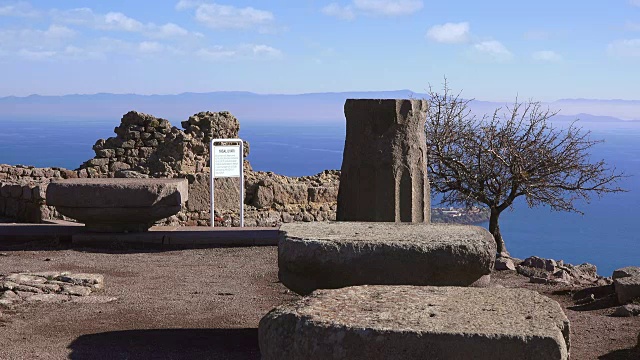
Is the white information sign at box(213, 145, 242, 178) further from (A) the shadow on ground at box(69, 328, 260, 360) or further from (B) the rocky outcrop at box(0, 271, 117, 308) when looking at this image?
(A) the shadow on ground at box(69, 328, 260, 360)

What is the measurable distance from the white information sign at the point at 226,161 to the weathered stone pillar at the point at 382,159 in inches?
213

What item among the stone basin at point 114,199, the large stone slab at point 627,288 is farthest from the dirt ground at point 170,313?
the stone basin at point 114,199

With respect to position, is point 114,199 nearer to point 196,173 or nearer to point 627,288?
point 627,288

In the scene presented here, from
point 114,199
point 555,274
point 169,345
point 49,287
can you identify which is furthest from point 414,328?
point 114,199

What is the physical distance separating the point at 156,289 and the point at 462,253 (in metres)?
3.93

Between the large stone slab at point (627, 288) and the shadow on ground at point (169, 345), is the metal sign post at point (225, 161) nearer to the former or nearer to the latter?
the large stone slab at point (627, 288)

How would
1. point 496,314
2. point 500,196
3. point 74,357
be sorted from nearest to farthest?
point 496,314 < point 74,357 < point 500,196

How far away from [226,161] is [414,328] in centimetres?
1099

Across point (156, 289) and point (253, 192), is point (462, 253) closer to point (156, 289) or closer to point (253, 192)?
point (156, 289)

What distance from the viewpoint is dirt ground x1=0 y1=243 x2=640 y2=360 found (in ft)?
22.6

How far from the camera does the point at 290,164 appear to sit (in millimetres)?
124812

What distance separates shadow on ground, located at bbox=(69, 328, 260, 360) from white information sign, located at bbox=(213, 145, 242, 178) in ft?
26.2

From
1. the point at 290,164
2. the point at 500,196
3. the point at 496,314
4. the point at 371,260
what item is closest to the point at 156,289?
the point at 371,260

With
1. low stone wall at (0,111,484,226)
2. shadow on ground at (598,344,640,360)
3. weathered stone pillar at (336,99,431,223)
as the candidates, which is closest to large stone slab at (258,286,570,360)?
shadow on ground at (598,344,640,360)
